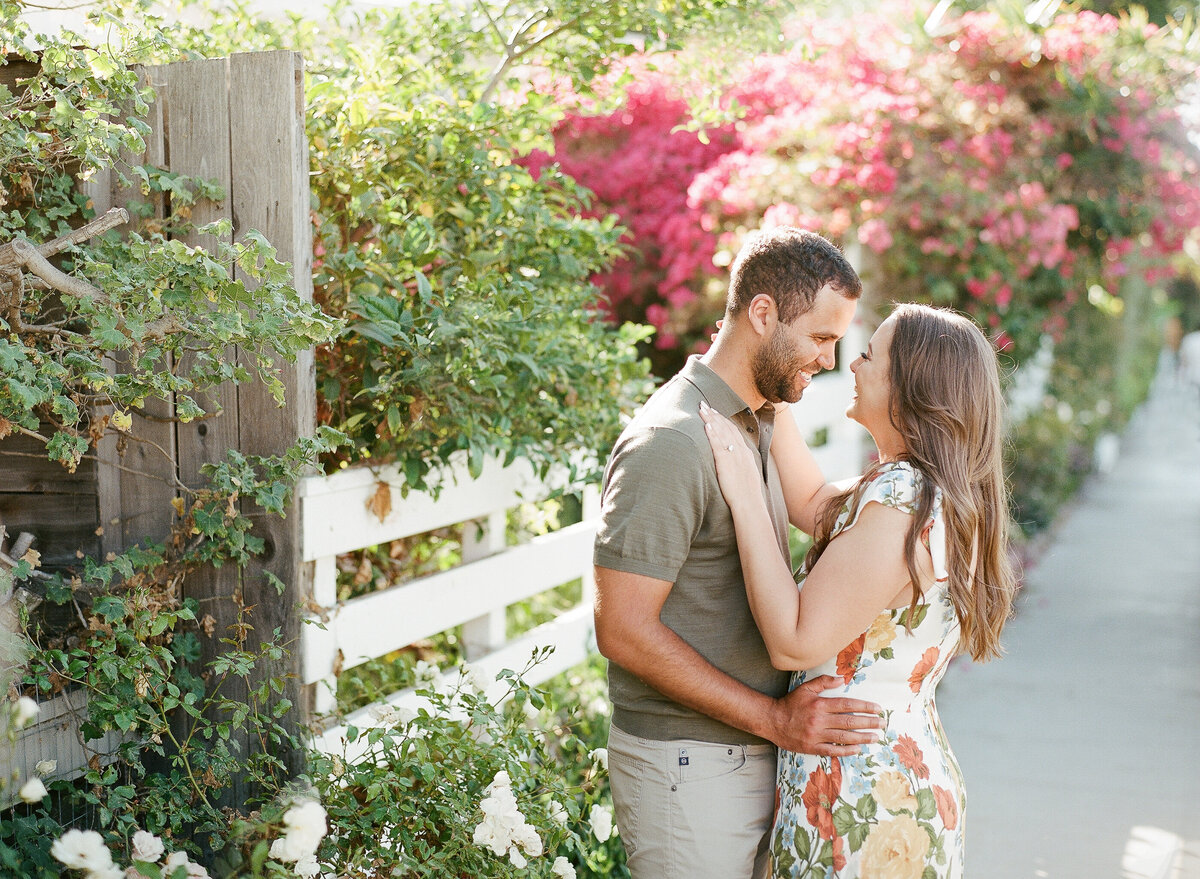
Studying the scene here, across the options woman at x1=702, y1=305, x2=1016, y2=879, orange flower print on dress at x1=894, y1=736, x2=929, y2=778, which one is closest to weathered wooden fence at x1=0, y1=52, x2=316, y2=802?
woman at x1=702, y1=305, x2=1016, y2=879

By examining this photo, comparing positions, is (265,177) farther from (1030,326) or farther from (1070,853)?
(1030,326)

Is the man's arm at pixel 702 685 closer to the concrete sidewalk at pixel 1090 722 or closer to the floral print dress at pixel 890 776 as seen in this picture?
the floral print dress at pixel 890 776

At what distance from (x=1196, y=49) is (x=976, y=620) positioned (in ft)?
20.2

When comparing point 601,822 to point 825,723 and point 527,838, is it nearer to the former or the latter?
point 527,838

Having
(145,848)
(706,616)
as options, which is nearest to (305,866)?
(145,848)

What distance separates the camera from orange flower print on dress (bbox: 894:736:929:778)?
2.17 metres

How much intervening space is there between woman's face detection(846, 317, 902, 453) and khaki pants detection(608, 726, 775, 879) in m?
→ 0.71

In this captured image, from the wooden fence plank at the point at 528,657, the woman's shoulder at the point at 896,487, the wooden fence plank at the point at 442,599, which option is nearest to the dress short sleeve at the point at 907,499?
the woman's shoulder at the point at 896,487

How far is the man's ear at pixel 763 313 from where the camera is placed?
2.29 m

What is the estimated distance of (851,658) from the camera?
7.25ft

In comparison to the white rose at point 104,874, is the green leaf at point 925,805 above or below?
below

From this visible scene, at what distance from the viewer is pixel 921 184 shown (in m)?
6.30

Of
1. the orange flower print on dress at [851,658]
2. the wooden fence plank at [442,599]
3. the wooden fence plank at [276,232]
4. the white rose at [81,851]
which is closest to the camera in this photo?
the white rose at [81,851]

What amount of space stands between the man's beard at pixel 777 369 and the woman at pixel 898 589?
14cm
